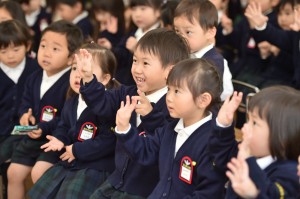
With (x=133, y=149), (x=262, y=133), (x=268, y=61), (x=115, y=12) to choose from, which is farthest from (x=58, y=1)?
(x=262, y=133)

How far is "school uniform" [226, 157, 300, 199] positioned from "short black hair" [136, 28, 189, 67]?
28.5 inches

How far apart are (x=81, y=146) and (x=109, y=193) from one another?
0.97 ft

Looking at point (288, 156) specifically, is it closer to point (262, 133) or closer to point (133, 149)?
point (262, 133)

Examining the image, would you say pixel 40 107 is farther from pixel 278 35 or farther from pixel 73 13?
pixel 73 13

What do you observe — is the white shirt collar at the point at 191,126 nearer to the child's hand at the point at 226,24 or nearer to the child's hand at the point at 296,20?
the child's hand at the point at 296,20

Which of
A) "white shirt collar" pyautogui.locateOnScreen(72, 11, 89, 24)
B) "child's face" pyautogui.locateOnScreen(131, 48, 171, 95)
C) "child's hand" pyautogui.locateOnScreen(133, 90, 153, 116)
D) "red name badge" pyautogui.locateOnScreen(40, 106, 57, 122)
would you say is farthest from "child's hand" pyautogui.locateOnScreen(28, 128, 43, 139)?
"white shirt collar" pyautogui.locateOnScreen(72, 11, 89, 24)

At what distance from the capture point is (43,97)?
2924mm

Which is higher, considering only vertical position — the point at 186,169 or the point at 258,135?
the point at 258,135

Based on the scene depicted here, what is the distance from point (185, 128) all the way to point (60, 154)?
950 millimetres

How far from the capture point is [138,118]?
2.42m

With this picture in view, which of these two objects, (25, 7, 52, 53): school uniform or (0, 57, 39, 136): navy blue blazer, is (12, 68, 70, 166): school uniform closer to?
(0, 57, 39, 136): navy blue blazer

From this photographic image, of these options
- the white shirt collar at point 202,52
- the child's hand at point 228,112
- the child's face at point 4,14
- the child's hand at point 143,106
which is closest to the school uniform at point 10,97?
the child's face at point 4,14

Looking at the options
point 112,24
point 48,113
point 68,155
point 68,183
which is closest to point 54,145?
point 68,155

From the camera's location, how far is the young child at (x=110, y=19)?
4281 mm
